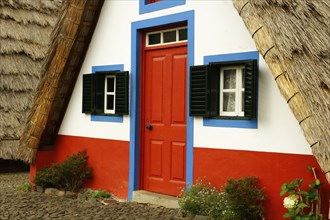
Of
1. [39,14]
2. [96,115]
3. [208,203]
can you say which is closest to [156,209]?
[208,203]

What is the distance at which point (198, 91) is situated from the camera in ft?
23.8

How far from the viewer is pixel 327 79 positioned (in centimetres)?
507

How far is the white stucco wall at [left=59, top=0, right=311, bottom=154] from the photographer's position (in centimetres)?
641

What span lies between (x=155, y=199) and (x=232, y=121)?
71.2 inches

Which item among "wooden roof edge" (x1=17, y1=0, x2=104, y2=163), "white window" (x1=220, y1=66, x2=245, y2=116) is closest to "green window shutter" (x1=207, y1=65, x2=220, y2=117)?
"white window" (x1=220, y1=66, x2=245, y2=116)

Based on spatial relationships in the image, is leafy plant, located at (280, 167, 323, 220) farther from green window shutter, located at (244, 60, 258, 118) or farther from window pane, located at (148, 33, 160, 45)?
window pane, located at (148, 33, 160, 45)

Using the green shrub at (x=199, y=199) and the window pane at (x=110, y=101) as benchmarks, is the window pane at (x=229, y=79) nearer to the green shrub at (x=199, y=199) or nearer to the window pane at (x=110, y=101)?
the green shrub at (x=199, y=199)

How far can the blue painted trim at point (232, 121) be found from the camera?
6688mm

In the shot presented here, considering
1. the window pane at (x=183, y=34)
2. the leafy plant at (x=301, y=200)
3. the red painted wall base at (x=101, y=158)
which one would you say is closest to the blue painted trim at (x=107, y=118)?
the red painted wall base at (x=101, y=158)

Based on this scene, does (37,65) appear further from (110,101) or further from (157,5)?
(157,5)

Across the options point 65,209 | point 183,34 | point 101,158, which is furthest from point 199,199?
point 101,158

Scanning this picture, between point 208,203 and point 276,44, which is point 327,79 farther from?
point 208,203

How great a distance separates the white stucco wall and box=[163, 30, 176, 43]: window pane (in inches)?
12.1

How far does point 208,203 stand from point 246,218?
50cm
